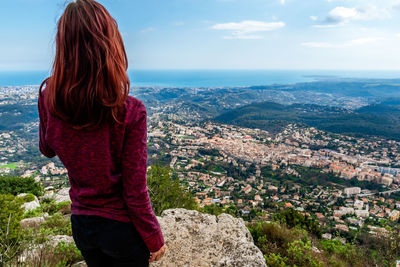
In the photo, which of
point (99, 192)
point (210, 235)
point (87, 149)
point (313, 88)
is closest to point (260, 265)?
point (210, 235)

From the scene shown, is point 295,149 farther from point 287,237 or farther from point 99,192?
point 99,192

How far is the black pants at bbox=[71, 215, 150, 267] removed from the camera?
2.85 feet

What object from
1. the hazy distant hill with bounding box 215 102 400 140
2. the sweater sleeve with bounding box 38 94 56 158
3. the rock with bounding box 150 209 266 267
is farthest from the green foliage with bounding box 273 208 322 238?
the hazy distant hill with bounding box 215 102 400 140

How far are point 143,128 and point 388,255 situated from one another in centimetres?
386

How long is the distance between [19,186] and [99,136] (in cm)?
999

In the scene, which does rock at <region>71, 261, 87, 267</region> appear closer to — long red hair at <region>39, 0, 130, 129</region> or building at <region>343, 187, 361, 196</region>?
long red hair at <region>39, 0, 130, 129</region>

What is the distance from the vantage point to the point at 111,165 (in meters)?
0.84

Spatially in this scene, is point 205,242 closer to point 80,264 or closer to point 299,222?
point 80,264

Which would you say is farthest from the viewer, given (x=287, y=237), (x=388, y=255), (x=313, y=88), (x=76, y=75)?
(x=313, y=88)

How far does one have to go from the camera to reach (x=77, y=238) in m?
0.93

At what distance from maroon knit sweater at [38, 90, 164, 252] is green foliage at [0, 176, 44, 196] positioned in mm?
9444

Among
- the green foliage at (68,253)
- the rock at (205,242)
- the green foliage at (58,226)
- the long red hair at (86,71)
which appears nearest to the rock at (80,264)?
the green foliage at (68,253)

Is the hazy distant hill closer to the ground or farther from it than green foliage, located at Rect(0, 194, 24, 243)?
closer to the ground

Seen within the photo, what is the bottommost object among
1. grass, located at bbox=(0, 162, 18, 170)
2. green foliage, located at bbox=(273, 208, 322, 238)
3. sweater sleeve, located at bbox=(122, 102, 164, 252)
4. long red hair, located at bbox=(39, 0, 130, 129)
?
grass, located at bbox=(0, 162, 18, 170)
